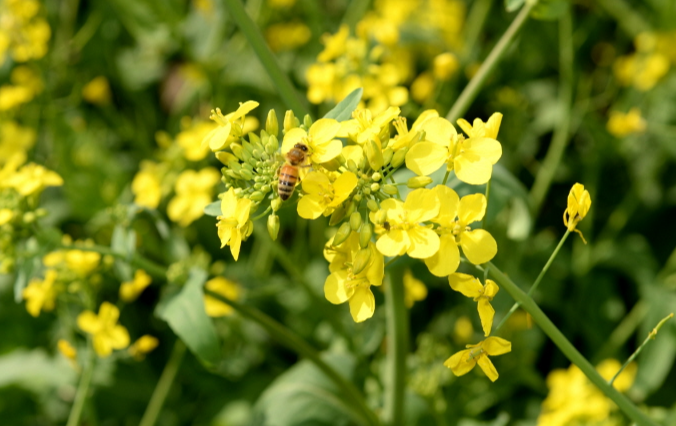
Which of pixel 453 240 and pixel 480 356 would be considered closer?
pixel 453 240

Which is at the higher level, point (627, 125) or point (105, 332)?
point (105, 332)

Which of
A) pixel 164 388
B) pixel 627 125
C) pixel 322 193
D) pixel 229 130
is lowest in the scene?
pixel 627 125

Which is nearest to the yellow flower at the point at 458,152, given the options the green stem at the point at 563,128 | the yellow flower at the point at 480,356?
the yellow flower at the point at 480,356

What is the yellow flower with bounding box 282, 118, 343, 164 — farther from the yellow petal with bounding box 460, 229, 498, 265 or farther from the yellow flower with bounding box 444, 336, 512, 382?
the yellow flower with bounding box 444, 336, 512, 382

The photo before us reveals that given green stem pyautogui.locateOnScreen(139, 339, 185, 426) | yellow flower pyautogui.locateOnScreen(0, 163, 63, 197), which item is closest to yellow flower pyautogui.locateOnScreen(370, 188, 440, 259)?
yellow flower pyautogui.locateOnScreen(0, 163, 63, 197)

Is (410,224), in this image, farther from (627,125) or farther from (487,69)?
(627,125)

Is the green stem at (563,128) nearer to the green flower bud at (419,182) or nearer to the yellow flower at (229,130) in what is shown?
the green flower bud at (419,182)

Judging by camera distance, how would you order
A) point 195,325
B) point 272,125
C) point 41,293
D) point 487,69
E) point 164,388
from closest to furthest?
point 272,125
point 195,325
point 487,69
point 41,293
point 164,388

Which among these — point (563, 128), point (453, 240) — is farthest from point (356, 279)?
point (563, 128)
